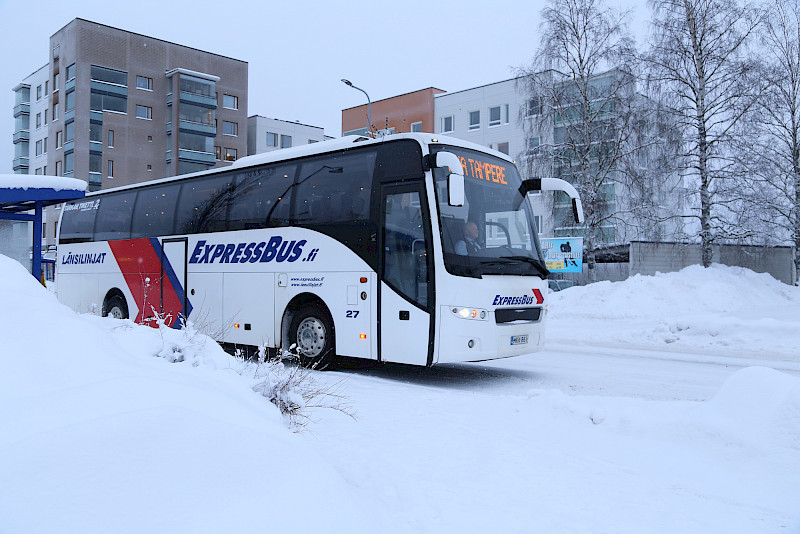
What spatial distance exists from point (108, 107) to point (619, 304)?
57.1m

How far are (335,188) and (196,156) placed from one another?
58727 millimetres

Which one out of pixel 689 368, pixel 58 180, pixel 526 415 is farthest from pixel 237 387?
pixel 58 180

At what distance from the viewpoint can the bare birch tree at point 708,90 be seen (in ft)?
82.3

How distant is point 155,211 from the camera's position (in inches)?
523

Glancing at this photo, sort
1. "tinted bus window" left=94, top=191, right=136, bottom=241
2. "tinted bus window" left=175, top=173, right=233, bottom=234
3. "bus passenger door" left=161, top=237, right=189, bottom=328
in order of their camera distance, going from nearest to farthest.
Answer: "tinted bus window" left=175, top=173, right=233, bottom=234 < "bus passenger door" left=161, top=237, right=189, bottom=328 < "tinted bus window" left=94, top=191, right=136, bottom=241

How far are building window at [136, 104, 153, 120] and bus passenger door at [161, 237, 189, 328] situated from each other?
5626 cm

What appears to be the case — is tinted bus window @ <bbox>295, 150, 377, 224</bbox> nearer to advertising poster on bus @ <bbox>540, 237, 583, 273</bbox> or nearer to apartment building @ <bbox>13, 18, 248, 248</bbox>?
advertising poster on bus @ <bbox>540, 237, 583, 273</bbox>

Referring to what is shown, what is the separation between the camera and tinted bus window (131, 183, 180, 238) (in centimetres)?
1295

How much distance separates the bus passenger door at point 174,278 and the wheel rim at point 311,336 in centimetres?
323

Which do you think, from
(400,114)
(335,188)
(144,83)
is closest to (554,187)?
(335,188)

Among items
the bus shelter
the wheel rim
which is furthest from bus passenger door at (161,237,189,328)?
the wheel rim

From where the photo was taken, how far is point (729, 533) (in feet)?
12.2

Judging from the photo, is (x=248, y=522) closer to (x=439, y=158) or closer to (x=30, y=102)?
(x=439, y=158)

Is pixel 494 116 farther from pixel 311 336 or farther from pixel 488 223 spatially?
pixel 488 223
